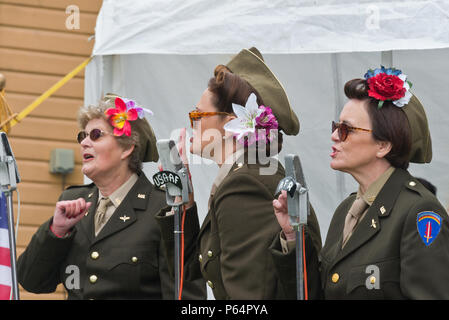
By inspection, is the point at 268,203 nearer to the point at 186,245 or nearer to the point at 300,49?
the point at 186,245

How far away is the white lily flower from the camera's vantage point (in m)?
4.09

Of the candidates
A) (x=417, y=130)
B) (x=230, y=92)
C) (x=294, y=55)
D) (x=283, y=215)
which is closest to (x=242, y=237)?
(x=283, y=215)

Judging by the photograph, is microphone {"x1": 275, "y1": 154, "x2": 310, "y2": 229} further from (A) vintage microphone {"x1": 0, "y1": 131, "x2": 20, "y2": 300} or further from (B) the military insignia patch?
(A) vintage microphone {"x1": 0, "y1": 131, "x2": 20, "y2": 300}

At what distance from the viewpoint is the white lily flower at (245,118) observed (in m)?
4.09

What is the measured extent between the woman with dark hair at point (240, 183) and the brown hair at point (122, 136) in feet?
2.10

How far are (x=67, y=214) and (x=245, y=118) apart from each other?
3.69 feet

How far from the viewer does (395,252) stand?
3.61m

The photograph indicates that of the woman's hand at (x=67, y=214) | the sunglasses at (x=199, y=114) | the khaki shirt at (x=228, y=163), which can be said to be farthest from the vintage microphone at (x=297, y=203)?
the woman's hand at (x=67, y=214)

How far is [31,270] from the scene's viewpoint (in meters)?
4.88

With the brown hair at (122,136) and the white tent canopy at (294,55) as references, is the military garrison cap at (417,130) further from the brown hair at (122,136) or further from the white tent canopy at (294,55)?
the brown hair at (122,136)

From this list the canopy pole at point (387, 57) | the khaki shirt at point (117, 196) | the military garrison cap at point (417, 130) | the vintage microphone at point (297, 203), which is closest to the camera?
the vintage microphone at point (297, 203)
